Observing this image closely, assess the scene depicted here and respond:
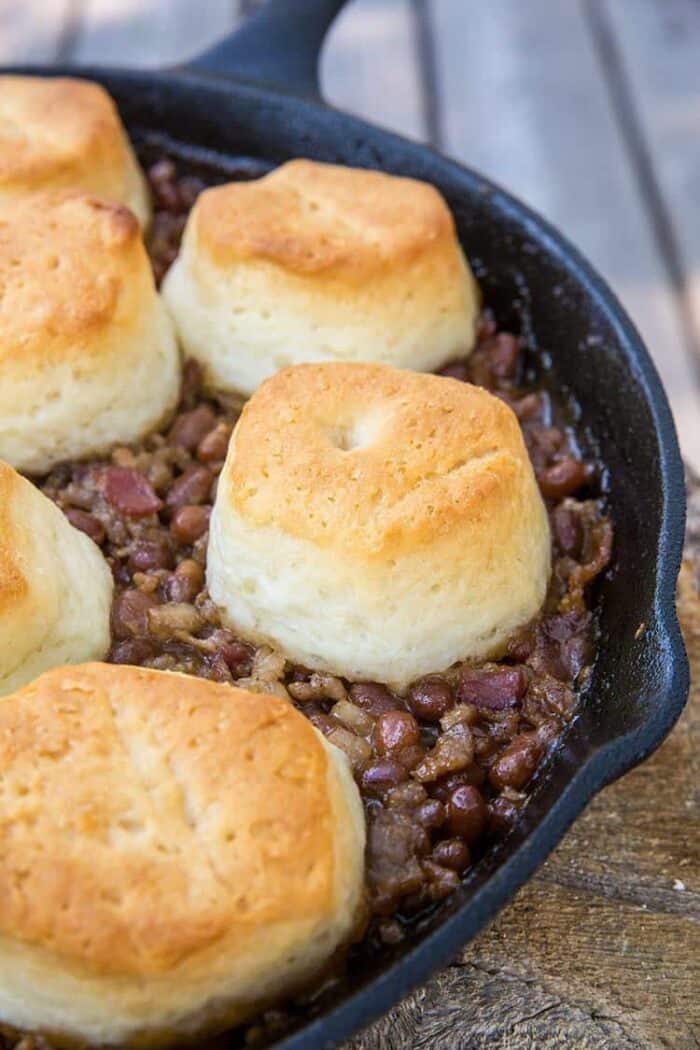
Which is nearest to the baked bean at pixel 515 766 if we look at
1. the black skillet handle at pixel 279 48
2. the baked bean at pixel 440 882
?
the baked bean at pixel 440 882

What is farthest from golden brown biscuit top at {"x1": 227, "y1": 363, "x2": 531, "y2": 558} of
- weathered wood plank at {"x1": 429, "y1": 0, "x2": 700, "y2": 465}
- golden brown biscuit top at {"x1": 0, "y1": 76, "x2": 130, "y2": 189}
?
weathered wood plank at {"x1": 429, "y1": 0, "x2": 700, "y2": 465}

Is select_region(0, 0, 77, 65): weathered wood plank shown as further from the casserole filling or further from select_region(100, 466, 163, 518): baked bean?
select_region(100, 466, 163, 518): baked bean

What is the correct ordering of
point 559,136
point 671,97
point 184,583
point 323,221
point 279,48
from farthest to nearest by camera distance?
1. point 671,97
2. point 559,136
3. point 279,48
4. point 323,221
5. point 184,583

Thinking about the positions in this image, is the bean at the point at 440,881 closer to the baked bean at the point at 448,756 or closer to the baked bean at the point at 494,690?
the baked bean at the point at 448,756

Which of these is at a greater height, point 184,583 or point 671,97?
point 184,583

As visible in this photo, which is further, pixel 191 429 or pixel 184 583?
pixel 191 429

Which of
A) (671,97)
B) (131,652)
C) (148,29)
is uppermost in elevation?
(131,652)

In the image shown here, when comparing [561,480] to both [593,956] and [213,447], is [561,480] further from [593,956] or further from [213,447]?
[593,956]

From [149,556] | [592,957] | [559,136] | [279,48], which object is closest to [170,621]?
[149,556]
